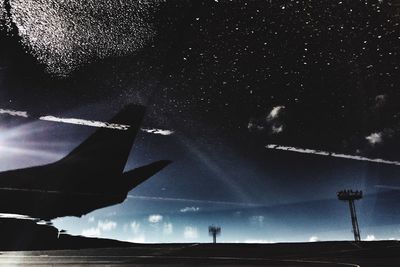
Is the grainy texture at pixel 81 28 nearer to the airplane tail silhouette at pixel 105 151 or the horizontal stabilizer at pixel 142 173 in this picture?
the airplane tail silhouette at pixel 105 151

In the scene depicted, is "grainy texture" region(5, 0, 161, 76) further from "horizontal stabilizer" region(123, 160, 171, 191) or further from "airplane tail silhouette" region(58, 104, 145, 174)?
"horizontal stabilizer" region(123, 160, 171, 191)

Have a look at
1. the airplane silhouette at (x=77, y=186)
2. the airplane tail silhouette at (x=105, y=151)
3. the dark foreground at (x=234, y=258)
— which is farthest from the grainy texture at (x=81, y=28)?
the airplane silhouette at (x=77, y=186)

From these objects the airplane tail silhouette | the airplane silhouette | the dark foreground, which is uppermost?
the airplane tail silhouette

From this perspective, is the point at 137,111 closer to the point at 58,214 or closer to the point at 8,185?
the point at 58,214

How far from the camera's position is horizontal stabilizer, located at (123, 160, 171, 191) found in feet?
32.8

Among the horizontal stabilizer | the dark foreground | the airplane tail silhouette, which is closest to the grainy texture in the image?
the dark foreground

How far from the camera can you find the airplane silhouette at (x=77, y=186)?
9.90m

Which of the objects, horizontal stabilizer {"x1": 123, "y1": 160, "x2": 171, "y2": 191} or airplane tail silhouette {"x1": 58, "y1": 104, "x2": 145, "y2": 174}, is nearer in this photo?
airplane tail silhouette {"x1": 58, "y1": 104, "x2": 145, "y2": 174}

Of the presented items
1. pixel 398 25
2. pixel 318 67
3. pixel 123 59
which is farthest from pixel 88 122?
pixel 398 25

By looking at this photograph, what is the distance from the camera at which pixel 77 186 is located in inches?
400

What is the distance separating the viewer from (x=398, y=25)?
316 centimetres

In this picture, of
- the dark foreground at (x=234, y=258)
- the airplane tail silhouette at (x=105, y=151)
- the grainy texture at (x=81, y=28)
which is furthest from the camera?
the airplane tail silhouette at (x=105, y=151)

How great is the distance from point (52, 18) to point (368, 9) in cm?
304

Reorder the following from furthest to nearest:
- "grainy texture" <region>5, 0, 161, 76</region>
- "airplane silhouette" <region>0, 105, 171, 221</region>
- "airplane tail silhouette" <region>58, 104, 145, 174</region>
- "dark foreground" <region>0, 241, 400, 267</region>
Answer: "airplane silhouette" <region>0, 105, 171, 221</region> → "airplane tail silhouette" <region>58, 104, 145, 174</region> → "dark foreground" <region>0, 241, 400, 267</region> → "grainy texture" <region>5, 0, 161, 76</region>
